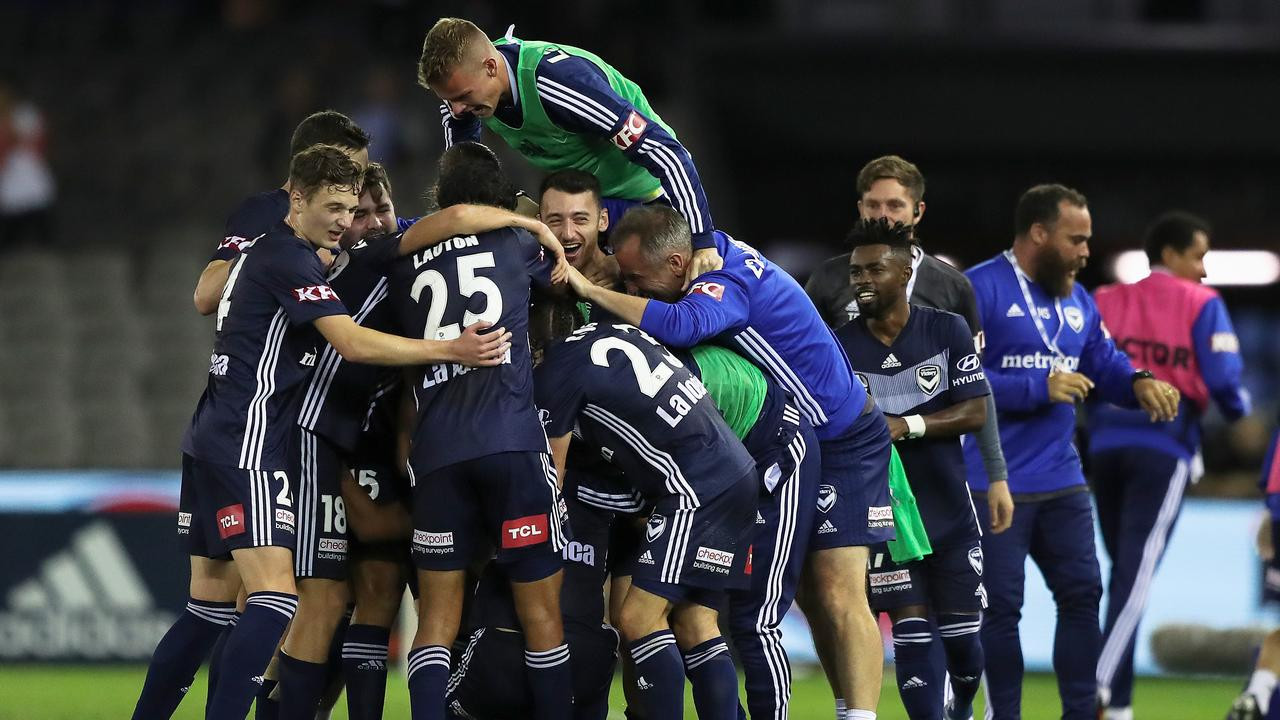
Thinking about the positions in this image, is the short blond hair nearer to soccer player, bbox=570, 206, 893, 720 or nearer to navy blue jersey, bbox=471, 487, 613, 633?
soccer player, bbox=570, 206, 893, 720

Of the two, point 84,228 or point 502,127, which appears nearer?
point 502,127

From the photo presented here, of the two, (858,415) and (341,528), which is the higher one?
(858,415)

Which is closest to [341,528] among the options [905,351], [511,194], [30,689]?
[511,194]

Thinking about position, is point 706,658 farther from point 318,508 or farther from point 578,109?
point 578,109

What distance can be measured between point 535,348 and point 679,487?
0.84 metres

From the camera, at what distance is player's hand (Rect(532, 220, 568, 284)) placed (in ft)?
21.2

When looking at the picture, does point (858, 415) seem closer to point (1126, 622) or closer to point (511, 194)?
point (511, 194)

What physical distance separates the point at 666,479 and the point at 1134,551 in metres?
3.48

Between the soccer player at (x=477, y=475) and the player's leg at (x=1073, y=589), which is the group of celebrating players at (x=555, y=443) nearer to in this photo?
the soccer player at (x=477, y=475)

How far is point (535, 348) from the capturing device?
21.9 ft

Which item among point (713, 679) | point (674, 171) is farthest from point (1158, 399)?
point (713, 679)

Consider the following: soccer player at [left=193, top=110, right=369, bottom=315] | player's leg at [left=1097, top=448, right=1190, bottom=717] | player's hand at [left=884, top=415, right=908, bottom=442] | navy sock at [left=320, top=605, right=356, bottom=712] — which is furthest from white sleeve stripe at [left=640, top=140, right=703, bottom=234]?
player's leg at [left=1097, top=448, right=1190, bottom=717]

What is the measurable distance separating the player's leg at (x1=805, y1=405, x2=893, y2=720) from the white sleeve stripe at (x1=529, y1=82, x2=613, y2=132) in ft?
5.14

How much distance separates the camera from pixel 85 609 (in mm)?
11742
